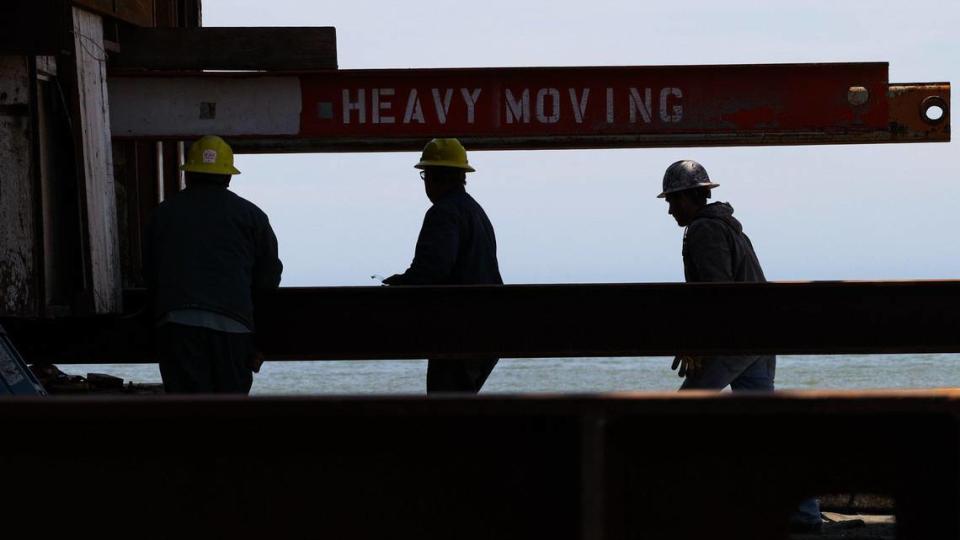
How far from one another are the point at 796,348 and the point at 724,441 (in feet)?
12.6

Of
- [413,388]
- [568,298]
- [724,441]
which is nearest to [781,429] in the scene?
[724,441]

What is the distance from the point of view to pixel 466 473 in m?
3.15

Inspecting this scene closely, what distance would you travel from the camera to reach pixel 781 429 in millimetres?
3059

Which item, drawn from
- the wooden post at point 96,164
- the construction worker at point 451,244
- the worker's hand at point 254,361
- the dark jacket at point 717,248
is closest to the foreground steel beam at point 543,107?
the wooden post at point 96,164

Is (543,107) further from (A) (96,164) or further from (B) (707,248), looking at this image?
(A) (96,164)

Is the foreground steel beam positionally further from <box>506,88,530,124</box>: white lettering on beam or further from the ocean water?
the ocean water

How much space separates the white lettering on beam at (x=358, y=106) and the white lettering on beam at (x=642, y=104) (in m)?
1.37

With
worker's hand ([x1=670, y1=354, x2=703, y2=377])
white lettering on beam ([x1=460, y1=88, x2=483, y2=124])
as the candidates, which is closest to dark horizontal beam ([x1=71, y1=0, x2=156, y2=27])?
white lettering on beam ([x1=460, y1=88, x2=483, y2=124])

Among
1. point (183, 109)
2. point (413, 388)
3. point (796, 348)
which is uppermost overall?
point (183, 109)

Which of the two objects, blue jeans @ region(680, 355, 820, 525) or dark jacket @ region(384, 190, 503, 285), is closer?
dark jacket @ region(384, 190, 503, 285)

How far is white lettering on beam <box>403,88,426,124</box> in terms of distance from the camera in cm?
729

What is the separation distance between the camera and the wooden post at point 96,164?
6.44 metres

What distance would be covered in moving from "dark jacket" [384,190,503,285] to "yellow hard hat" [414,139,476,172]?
0.46 feet

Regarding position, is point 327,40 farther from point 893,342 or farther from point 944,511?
point 944,511
